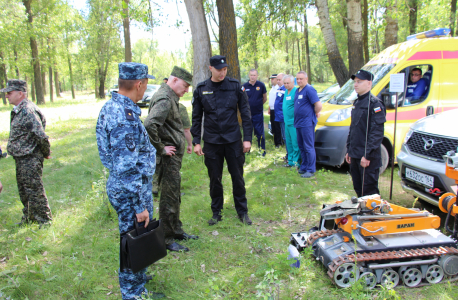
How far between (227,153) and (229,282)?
6.07 feet

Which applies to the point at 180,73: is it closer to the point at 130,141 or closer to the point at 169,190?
the point at 169,190

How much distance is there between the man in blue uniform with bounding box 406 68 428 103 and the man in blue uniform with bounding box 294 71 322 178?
5.97 ft

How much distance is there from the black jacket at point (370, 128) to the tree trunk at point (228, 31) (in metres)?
4.49

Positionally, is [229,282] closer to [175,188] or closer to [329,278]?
[329,278]

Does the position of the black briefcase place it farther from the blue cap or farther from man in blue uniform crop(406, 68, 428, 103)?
man in blue uniform crop(406, 68, 428, 103)

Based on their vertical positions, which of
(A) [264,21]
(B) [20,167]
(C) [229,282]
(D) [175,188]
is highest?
(A) [264,21]

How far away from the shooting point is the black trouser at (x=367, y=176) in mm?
4277

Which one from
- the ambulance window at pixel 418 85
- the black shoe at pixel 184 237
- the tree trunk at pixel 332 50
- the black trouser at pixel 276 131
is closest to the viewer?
the black shoe at pixel 184 237

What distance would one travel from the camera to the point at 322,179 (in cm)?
644

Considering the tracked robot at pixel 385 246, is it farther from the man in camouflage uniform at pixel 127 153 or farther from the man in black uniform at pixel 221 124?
the man in camouflage uniform at pixel 127 153

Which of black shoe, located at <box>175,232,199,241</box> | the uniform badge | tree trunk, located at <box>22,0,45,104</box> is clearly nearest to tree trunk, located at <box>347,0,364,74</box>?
black shoe, located at <box>175,232,199,241</box>

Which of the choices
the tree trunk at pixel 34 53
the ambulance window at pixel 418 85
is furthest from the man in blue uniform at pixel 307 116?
the tree trunk at pixel 34 53

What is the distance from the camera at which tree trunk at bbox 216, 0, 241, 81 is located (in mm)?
8062

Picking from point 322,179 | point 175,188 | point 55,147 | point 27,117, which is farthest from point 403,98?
point 55,147
